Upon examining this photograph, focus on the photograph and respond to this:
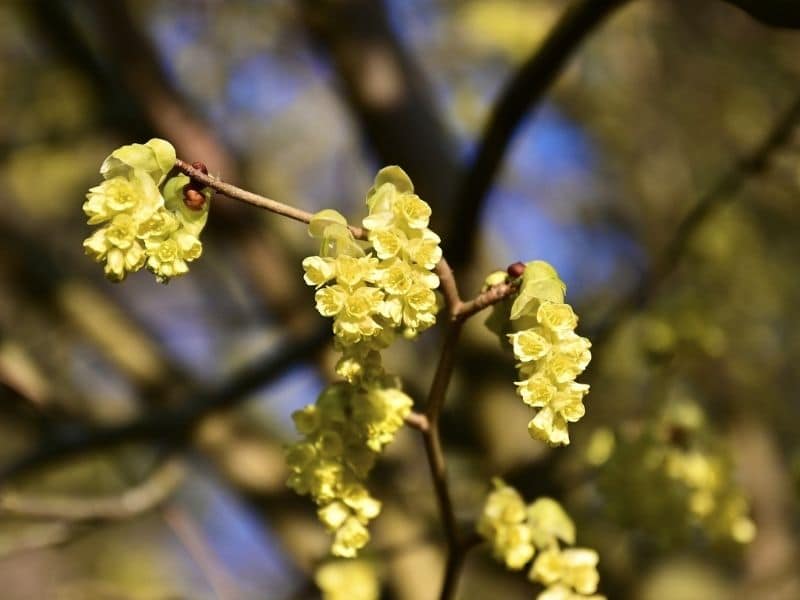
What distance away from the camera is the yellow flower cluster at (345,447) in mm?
1347

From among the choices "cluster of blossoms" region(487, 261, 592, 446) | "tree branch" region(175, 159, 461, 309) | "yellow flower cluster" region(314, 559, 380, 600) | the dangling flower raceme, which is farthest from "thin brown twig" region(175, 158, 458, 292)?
"yellow flower cluster" region(314, 559, 380, 600)

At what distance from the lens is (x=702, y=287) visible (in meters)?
3.83

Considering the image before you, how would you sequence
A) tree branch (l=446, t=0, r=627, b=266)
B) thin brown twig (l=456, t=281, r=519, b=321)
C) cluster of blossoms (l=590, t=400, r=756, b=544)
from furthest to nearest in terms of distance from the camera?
cluster of blossoms (l=590, t=400, r=756, b=544) → tree branch (l=446, t=0, r=627, b=266) → thin brown twig (l=456, t=281, r=519, b=321)

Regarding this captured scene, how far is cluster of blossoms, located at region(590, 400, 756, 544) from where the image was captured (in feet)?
6.57

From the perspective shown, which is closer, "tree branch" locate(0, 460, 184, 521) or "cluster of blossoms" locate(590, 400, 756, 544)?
"cluster of blossoms" locate(590, 400, 756, 544)

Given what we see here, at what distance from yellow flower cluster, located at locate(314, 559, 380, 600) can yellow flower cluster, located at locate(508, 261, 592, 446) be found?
32.7 inches

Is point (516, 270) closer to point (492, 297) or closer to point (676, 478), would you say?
point (492, 297)

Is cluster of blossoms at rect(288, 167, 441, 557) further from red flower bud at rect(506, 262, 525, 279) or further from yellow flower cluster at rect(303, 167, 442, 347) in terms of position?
red flower bud at rect(506, 262, 525, 279)

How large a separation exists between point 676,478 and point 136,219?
132 cm

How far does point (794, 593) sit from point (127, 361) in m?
2.40

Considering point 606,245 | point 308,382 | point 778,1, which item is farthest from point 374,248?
point 606,245

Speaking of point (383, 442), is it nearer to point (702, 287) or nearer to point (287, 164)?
point (702, 287)

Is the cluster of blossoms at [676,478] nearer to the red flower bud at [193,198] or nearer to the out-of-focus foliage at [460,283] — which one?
the out-of-focus foliage at [460,283]

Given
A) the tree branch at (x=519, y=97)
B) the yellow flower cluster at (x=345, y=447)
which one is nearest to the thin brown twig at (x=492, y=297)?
the yellow flower cluster at (x=345, y=447)
